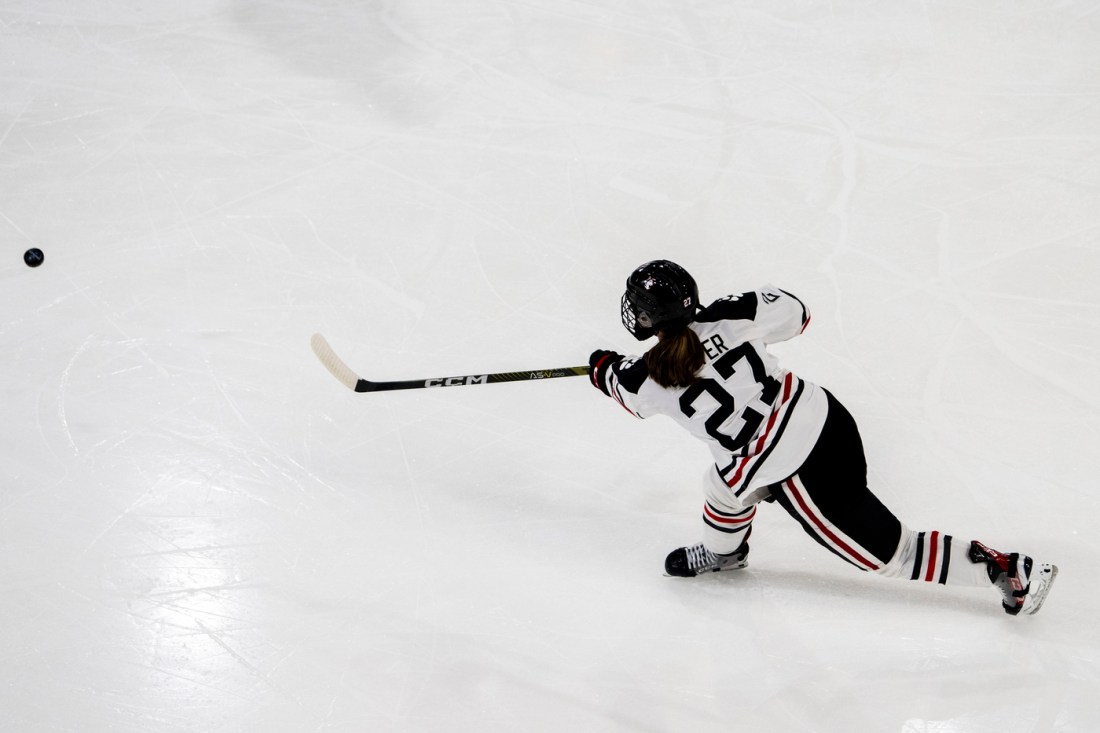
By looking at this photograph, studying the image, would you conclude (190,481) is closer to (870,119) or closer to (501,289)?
(501,289)

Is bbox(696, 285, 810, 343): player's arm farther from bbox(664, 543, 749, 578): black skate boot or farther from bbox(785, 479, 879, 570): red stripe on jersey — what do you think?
bbox(664, 543, 749, 578): black skate boot

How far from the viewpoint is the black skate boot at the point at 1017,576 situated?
7.01ft

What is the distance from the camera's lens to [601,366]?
2.20 metres

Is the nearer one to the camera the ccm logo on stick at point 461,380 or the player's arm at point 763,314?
the player's arm at point 763,314

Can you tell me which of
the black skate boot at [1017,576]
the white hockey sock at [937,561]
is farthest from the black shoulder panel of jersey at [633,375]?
the black skate boot at [1017,576]

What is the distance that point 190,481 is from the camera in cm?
270

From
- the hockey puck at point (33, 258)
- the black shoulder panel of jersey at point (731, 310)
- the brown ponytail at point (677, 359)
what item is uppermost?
the black shoulder panel of jersey at point (731, 310)

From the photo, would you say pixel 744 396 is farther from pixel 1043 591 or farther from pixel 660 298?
pixel 1043 591

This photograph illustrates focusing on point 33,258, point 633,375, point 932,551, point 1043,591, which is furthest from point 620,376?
point 33,258

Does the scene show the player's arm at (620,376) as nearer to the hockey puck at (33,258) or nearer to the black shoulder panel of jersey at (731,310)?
the black shoulder panel of jersey at (731,310)

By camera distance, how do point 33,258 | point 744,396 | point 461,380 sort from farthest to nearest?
point 33,258
point 461,380
point 744,396

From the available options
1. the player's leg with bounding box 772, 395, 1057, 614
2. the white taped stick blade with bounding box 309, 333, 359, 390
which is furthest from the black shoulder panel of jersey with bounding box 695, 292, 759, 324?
the white taped stick blade with bounding box 309, 333, 359, 390

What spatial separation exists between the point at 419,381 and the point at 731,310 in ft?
2.76

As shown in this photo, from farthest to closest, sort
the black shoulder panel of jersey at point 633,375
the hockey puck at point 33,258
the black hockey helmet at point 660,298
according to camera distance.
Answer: the hockey puck at point 33,258
the black shoulder panel of jersey at point 633,375
the black hockey helmet at point 660,298
